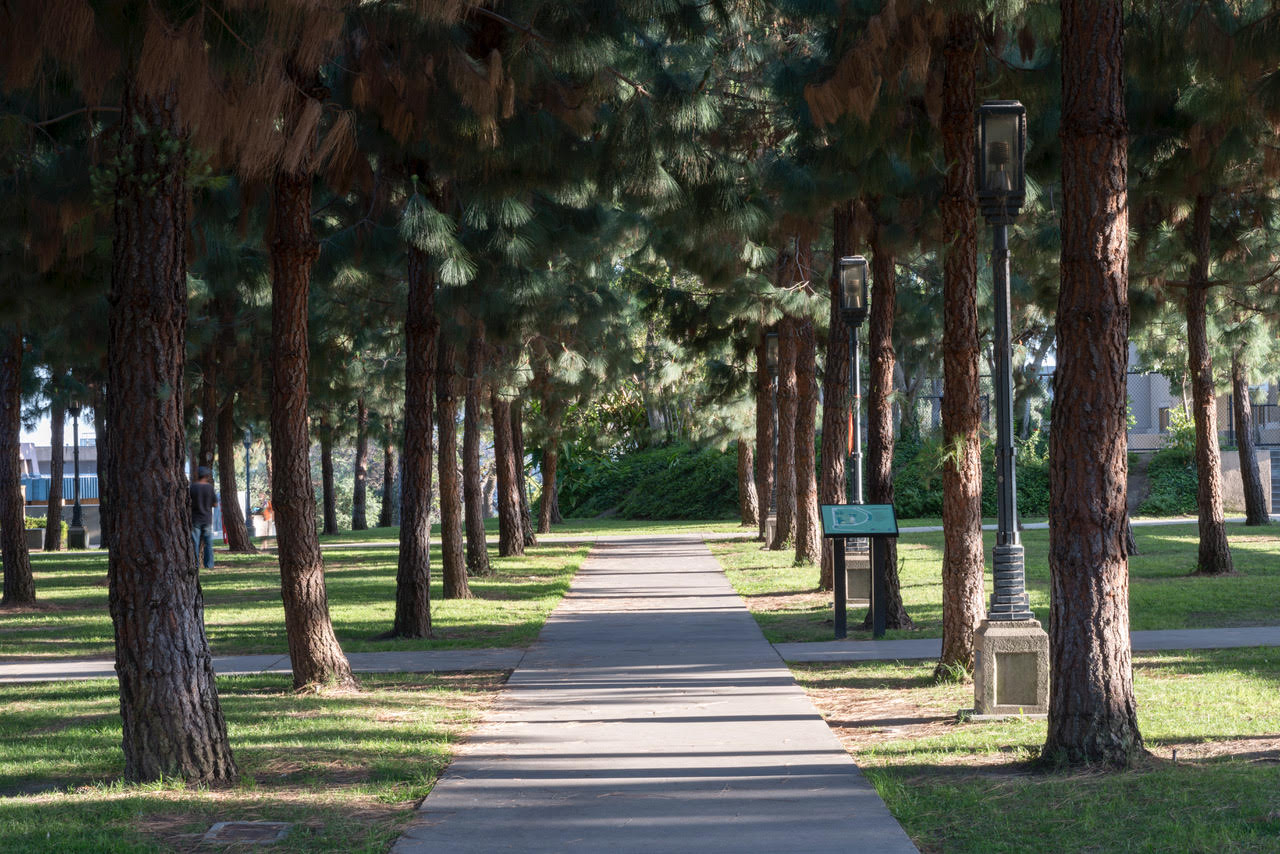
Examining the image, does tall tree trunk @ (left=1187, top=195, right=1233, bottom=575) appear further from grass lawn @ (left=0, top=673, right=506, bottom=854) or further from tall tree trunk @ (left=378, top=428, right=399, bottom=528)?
tall tree trunk @ (left=378, top=428, right=399, bottom=528)

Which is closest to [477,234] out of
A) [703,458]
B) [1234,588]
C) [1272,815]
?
[1234,588]

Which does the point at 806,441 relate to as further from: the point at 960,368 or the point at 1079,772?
the point at 1079,772

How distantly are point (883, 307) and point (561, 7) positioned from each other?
221 inches

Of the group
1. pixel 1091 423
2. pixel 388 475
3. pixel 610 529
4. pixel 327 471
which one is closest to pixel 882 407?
pixel 1091 423

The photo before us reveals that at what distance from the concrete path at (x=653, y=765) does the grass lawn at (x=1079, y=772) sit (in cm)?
30

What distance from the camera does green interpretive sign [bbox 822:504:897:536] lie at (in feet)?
41.5

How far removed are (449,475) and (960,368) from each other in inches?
349

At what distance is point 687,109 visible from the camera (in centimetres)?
1016

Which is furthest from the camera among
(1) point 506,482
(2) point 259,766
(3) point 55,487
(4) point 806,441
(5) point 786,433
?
(3) point 55,487

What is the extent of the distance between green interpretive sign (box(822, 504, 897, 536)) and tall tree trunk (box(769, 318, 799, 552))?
987 centimetres

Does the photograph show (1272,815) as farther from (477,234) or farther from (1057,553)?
(477,234)

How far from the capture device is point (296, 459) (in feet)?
34.0

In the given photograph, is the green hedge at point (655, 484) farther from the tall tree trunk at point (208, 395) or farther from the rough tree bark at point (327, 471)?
the tall tree trunk at point (208, 395)

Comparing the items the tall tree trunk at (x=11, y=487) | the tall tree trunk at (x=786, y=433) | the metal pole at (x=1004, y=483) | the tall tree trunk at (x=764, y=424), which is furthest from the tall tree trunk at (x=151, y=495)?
the tall tree trunk at (x=764, y=424)
